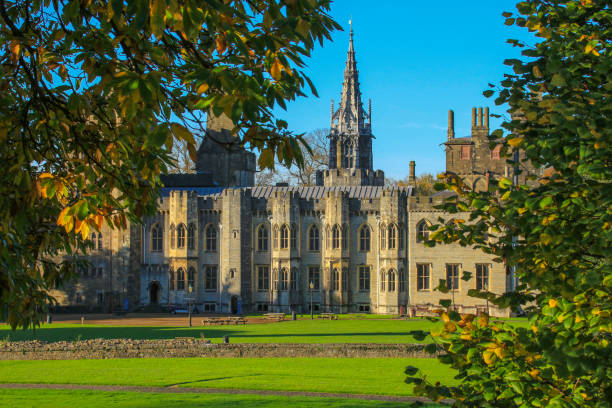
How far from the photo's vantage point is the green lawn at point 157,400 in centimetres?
1712

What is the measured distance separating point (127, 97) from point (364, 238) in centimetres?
4877

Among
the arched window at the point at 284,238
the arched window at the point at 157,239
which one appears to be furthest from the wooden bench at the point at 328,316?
the arched window at the point at 157,239

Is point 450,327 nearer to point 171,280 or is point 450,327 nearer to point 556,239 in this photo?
Answer: point 556,239

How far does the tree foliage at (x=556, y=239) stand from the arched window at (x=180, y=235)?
49.5 m

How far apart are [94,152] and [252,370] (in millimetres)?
16091

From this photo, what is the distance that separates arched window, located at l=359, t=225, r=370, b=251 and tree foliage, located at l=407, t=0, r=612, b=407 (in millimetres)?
47232

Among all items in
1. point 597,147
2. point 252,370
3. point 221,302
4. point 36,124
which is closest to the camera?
point 597,147

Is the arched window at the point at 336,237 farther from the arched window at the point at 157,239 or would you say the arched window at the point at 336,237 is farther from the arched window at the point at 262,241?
the arched window at the point at 157,239

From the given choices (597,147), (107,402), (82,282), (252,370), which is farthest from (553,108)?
(82,282)

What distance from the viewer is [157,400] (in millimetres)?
18047

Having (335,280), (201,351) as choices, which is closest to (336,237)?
(335,280)

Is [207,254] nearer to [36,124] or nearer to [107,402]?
[107,402]

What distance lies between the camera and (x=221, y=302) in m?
54.7

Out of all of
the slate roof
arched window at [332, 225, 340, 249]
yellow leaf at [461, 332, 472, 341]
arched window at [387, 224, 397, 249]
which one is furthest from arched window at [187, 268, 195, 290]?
yellow leaf at [461, 332, 472, 341]
